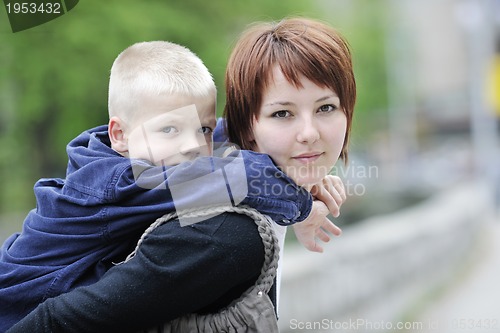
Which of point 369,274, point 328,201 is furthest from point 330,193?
point 369,274

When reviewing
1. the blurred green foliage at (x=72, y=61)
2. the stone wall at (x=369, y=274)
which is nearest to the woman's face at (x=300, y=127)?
the stone wall at (x=369, y=274)

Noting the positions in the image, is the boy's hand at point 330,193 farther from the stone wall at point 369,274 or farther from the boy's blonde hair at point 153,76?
the stone wall at point 369,274

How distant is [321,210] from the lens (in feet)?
6.05

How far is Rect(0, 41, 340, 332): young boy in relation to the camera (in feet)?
4.91

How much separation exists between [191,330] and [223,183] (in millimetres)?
323

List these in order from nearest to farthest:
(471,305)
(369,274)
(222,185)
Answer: (222,185) < (369,274) < (471,305)

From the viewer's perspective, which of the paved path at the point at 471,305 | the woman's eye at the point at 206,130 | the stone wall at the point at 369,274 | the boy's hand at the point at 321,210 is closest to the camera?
the woman's eye at the point at 206,130

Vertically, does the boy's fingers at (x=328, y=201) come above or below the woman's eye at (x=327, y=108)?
below

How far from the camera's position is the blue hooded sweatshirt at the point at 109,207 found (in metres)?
1.49

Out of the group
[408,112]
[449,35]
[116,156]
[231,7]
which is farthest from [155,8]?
[449,35]

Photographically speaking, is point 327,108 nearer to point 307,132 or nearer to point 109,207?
point 307,132

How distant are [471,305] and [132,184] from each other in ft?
22.7

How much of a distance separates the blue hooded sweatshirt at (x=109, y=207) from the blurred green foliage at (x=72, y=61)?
763 centimetres

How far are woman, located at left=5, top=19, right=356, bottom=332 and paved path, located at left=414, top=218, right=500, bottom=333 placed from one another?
5.32 metres
